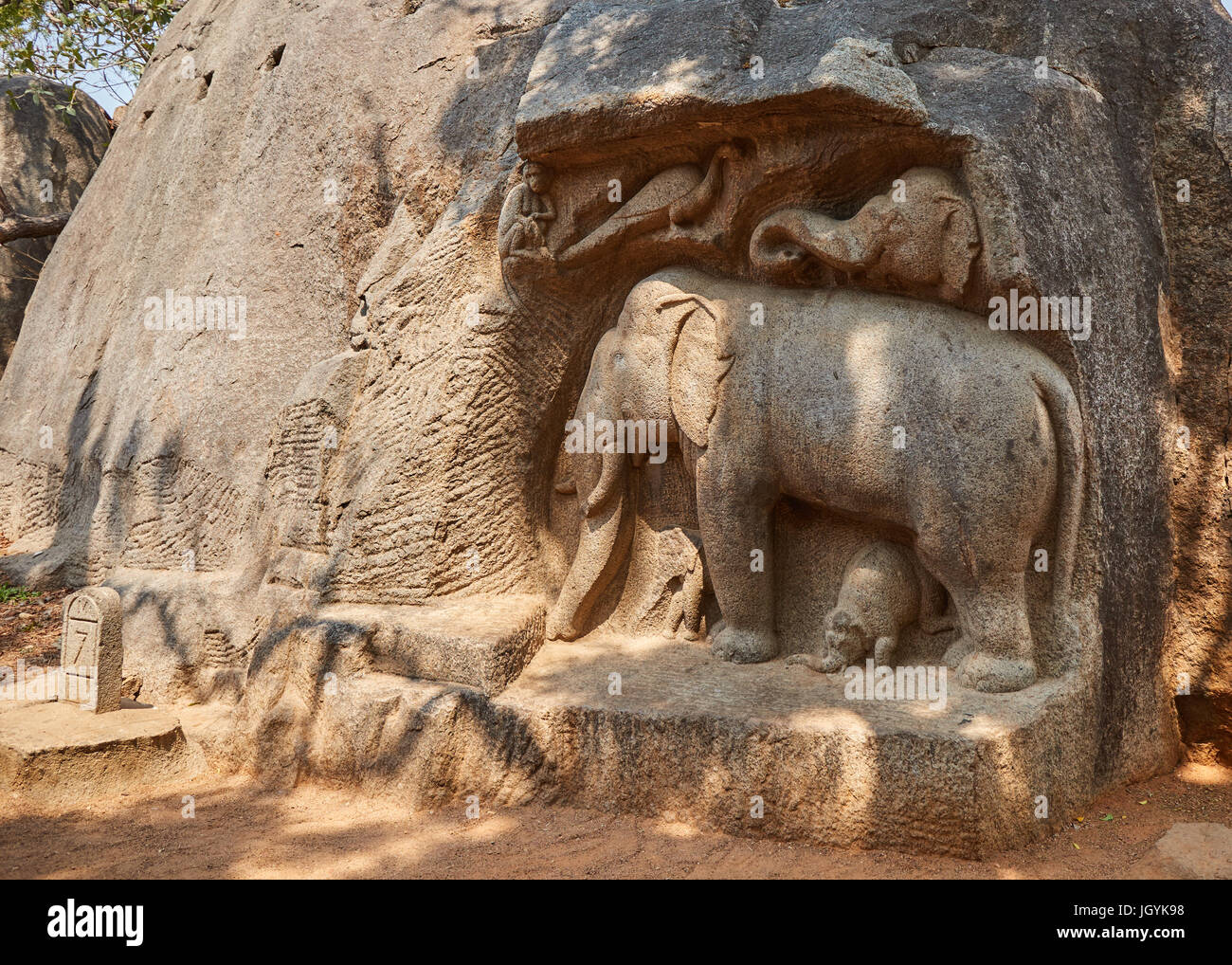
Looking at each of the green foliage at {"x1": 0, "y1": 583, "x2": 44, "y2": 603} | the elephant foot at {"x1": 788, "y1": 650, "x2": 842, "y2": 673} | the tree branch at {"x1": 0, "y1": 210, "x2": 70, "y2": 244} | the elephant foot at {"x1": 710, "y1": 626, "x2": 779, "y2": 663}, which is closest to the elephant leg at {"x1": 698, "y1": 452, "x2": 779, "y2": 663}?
the elephant foot at {"x1": 710, "y1": 626, "x2": 779, "y2": 663}

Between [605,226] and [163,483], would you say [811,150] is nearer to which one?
[605,226]

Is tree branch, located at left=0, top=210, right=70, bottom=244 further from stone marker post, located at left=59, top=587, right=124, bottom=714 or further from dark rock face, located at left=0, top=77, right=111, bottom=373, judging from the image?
stone marker post, located at left=59, top=587, right=124, bottom=714

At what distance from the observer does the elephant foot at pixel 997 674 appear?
360 centimetres

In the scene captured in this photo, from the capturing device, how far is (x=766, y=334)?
404 cm

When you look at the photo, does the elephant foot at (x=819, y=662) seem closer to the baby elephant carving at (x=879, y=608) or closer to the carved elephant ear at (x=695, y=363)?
the baby elephant carving at (x=879, y=608)

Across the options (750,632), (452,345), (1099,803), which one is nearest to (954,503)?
(750,632)

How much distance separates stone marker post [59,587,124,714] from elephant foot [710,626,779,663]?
99.0 inches

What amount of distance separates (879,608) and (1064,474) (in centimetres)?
76

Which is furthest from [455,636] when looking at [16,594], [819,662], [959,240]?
[16,594]

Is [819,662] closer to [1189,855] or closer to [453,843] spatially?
[1189,855]

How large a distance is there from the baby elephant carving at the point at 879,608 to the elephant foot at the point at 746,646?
0.66ft

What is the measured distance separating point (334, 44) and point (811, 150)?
3.38 m

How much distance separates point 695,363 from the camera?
415cm

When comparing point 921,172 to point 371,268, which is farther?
point 371,268
